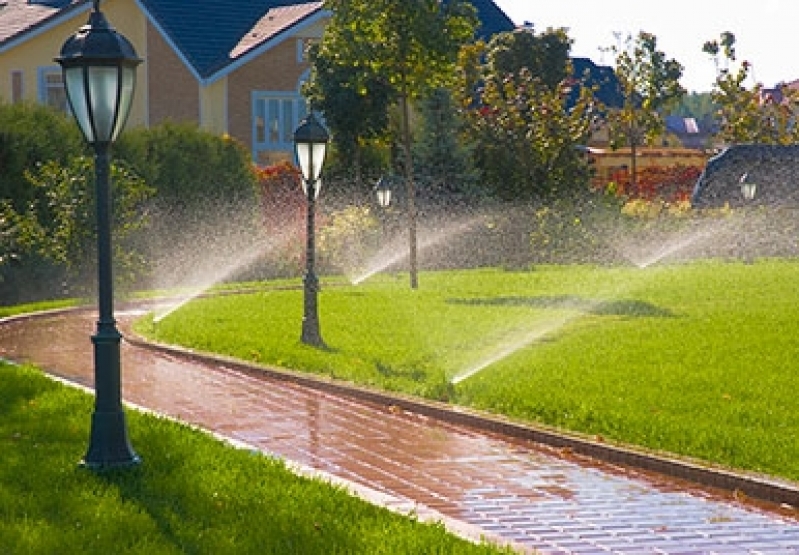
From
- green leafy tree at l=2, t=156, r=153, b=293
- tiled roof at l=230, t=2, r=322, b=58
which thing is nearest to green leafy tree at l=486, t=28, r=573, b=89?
tiled roof at l=230, t=2, r=322, b=58

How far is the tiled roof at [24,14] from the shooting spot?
140 ft

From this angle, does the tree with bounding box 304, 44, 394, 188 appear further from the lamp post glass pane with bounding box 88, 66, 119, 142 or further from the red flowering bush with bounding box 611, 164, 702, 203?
the lamp post glass pane with bounding box 88, 66, 119, 142

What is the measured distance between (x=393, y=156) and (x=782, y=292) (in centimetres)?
1817

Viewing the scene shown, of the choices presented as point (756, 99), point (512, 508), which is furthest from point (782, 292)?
point (756, 99)

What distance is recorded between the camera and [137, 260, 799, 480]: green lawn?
1066 cm

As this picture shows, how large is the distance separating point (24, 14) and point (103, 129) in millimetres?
39012

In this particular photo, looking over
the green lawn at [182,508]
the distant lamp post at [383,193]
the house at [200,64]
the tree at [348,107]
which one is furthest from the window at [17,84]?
the green lawn at [182,508]

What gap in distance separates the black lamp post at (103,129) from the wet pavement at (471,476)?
1175mm

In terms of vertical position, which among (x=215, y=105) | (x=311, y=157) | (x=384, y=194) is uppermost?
(x=215, y=105)

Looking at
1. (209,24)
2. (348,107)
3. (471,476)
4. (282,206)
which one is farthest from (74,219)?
(209,24)

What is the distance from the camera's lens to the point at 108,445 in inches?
361

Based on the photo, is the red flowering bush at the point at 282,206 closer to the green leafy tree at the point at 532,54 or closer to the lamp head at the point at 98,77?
the green leafy tree at the point at 532,54

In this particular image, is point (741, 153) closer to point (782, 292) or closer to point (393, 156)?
point (393, 156)

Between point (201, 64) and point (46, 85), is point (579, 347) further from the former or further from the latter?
point (46, 85)
